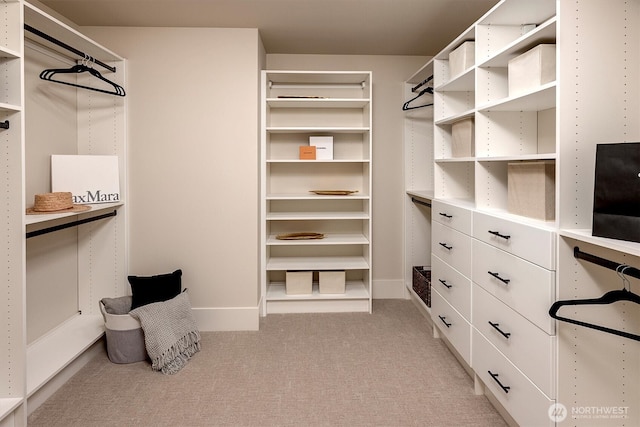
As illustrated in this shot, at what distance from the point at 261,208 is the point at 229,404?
1686mm

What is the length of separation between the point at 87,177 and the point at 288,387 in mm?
1932

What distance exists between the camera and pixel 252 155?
334cm

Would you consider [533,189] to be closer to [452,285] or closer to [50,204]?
[452,285]

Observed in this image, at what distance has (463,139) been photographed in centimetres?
282

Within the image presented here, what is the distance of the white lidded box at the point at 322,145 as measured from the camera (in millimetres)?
3805

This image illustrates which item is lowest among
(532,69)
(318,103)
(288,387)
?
(288,387)

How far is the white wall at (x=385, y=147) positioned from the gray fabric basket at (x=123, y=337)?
2.21 meters

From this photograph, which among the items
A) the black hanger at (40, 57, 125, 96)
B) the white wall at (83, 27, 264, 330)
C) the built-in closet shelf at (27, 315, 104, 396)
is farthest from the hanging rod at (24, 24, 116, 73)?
the built-in closet shelf at (27, 315, 104, 396)

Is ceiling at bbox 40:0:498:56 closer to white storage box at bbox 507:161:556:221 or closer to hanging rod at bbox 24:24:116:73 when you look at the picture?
hanging rod at bbox 24:24:116:73

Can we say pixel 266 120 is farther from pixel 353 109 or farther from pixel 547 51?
pixel 547 51

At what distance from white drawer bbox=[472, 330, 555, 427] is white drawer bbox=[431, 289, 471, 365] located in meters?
0.11

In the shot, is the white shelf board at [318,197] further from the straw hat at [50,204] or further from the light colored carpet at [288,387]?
the straw hat at [50,204]

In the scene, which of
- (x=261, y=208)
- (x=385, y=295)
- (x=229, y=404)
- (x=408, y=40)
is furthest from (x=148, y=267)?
(x=408, y=40)

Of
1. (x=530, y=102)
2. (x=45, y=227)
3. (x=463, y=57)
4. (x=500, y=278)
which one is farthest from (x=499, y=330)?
(x=45, y=227)
